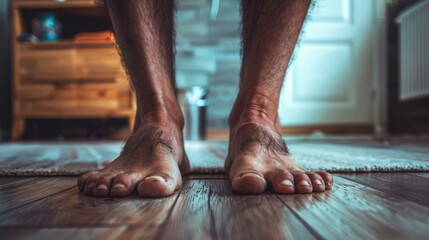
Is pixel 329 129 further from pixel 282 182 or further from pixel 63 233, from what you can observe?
pixel 63 233

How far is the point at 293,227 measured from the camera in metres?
0.35

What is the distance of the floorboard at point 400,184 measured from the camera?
495 millimetres

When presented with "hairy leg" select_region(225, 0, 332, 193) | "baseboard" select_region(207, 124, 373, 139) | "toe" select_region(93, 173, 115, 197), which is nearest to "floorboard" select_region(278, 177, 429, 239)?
"hairy leg" select_region(225, 0, 332, 193)

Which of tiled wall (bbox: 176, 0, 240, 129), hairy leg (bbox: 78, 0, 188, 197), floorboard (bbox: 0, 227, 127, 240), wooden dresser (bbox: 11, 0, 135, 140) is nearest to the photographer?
floorboard (bbox: 0, 227, 127, 240)

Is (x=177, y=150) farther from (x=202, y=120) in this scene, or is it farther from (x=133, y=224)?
(x=202, y=120)

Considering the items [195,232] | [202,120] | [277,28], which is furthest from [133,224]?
[202,120]

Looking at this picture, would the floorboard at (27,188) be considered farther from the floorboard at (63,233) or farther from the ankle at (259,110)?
the ankle at (259,110)

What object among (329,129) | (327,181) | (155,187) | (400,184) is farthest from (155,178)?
(329,129)

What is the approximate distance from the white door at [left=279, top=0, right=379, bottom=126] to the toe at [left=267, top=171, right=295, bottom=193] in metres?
2.53

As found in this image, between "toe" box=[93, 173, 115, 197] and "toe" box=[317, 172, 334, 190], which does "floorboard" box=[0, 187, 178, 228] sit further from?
"toe" box=[317, 172, 334, 190]

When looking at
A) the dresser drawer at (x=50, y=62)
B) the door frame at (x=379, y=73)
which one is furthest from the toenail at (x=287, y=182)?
the door frame at (x=379, y=73)

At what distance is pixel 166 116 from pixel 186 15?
8.83 ft

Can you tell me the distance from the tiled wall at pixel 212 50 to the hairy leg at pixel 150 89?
7.94 feet

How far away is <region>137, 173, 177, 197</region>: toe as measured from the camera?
1.63 ft
